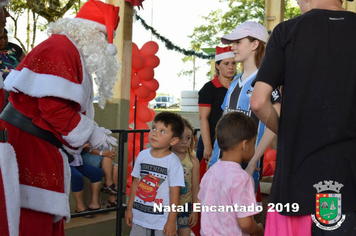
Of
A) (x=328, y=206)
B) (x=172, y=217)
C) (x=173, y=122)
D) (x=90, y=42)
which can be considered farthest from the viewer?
(x=173, y=122)

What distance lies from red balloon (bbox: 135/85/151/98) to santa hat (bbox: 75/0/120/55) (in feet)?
11.5

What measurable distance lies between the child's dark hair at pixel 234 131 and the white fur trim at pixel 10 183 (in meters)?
1.13

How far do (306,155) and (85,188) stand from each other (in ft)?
11.8

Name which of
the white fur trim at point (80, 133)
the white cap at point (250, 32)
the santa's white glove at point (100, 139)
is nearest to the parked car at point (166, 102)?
the white cap at point (250, 32)

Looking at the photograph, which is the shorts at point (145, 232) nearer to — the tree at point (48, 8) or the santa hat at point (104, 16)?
the santa hat at point (104, 16)

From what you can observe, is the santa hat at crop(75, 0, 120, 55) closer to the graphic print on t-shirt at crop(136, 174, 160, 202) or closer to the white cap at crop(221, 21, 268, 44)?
the white cap at crop(221, 21, 268, 44)

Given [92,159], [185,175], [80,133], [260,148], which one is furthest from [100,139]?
[92,159]

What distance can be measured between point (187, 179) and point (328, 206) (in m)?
1.75

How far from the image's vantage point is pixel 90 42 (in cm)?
263

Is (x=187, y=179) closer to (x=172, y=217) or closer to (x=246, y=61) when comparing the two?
(x=172, y=217)

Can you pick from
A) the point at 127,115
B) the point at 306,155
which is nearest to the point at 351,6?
the point at 127,115

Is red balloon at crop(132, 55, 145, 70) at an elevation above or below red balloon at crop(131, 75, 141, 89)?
above

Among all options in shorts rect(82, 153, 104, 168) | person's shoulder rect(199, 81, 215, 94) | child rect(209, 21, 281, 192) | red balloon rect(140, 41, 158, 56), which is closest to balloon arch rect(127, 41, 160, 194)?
red balloon rect(140, 41, 158, 56)

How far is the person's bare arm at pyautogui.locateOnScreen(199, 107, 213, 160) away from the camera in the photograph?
355cm
